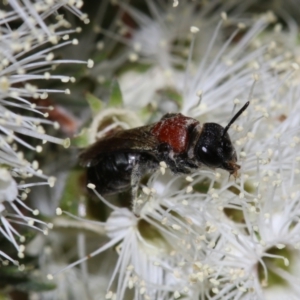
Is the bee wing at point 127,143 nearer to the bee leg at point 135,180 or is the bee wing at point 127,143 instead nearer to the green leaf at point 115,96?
the bee leg at point 135,180

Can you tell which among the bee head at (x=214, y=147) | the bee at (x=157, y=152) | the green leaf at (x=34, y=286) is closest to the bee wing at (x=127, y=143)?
the bee at (x=157, y=152)

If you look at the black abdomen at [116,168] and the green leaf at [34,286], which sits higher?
the black abdomen at [116,168]

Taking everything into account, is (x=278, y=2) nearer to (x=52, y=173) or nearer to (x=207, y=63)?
(x=207, y=63)

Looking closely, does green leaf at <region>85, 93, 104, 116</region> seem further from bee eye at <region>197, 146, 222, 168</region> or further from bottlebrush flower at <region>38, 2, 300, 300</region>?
bee eye at <region>197, 146, 222, 168</region>

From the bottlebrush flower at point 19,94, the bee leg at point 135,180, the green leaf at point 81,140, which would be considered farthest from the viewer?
the green leaf at point 81,140

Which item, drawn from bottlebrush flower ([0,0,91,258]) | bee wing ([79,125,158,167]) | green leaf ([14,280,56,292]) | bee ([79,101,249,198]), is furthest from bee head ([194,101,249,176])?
green leaf ([14,280,56,292])

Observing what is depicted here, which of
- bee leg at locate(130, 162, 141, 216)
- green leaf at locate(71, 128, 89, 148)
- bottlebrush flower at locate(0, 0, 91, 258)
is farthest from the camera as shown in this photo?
green leaf at locate(71, 128, 89, 148)

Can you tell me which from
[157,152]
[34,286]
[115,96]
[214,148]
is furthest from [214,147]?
[34,286]

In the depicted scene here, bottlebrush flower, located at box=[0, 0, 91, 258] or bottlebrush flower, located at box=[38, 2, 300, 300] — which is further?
bottlebrush flower, located at box=[38, 2, 300, 300]

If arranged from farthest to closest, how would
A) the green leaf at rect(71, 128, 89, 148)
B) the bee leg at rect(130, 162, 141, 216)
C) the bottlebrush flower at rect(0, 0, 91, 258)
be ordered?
1. the green leaf at rect(71, 128, 89, 148)
2. the bee leg at rect(130, 162, 141, 216)
3. the bottlebrush flower at rect(0, 0, 91, 258)
